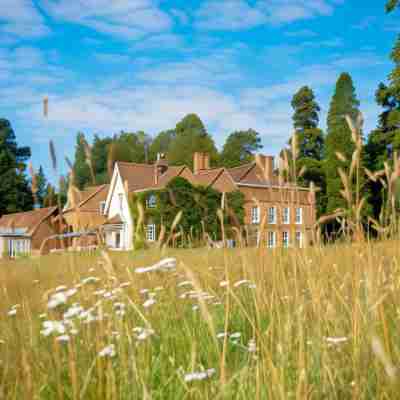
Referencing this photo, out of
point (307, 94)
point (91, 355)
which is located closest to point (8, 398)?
point (91, 355)

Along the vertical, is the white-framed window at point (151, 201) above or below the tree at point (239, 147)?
below

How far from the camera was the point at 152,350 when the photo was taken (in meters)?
1.95

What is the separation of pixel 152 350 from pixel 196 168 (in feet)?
111

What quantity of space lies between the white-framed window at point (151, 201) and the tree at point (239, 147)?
22.3 m

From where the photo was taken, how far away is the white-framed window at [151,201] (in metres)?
28.9

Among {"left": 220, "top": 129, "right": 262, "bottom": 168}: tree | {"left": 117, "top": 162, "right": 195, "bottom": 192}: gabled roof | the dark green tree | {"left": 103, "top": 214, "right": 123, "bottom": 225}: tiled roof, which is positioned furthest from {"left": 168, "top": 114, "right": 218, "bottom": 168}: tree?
{"left": 103, "top": 214, "right": 123, "bottom": 225}: tiled roof

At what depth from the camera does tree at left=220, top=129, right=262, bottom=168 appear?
51.2 metres

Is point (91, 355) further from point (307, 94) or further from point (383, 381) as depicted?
point (307, 94)

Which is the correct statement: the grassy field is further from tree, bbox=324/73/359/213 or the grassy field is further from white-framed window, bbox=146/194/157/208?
tree, bbox=324/73/359/213

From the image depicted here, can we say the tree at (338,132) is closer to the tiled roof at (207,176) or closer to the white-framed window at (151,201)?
the tiled roof at (207,176)

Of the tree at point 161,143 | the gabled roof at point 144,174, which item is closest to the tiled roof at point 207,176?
the gabled roof at point 144,174

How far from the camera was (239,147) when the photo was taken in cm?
5178

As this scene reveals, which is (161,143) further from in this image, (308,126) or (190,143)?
(308,126)

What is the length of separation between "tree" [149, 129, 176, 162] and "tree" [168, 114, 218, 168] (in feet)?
11.9
